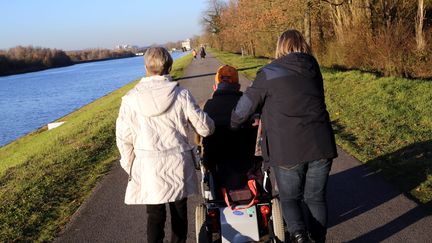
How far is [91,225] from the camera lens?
17.6 ft

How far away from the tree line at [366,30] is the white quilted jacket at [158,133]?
14.8 m

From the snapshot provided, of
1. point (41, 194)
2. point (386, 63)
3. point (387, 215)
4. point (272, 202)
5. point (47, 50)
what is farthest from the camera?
point (47, 50)

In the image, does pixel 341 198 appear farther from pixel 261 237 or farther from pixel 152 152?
pixel 152 152

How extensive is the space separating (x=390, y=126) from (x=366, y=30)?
12223 millimetres

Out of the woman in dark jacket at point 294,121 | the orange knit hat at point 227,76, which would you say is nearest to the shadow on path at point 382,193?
the woman in dark jacket at point 294,121

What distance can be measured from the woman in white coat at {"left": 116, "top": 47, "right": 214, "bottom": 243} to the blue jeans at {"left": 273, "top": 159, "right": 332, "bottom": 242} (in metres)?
0.72

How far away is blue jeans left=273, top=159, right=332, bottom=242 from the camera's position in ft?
11.7

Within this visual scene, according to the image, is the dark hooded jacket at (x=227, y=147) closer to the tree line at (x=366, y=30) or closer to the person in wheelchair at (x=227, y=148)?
the person in wheelchair at (x=227, y=148)

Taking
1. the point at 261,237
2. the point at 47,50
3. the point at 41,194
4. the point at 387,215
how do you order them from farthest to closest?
1. the point at 47,50
2. the point at 41,194
3. the point at 387,215
4. the point at 261,237

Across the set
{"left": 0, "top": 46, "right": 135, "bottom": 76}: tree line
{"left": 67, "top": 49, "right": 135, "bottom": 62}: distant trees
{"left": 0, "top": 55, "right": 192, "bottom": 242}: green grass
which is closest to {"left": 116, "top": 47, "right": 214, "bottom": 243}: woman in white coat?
{"left": 0, "top": 55, "right": 192, "bottom": 242}: green grass

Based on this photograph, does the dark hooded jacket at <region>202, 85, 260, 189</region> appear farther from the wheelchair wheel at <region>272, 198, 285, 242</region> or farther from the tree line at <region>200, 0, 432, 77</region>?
the tree line at <region>200, 0, 432, 77</region>

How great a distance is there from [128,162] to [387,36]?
15469 millimetres

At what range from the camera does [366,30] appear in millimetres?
19969

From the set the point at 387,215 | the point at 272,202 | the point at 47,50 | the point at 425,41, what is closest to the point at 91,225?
the point at 272,202
